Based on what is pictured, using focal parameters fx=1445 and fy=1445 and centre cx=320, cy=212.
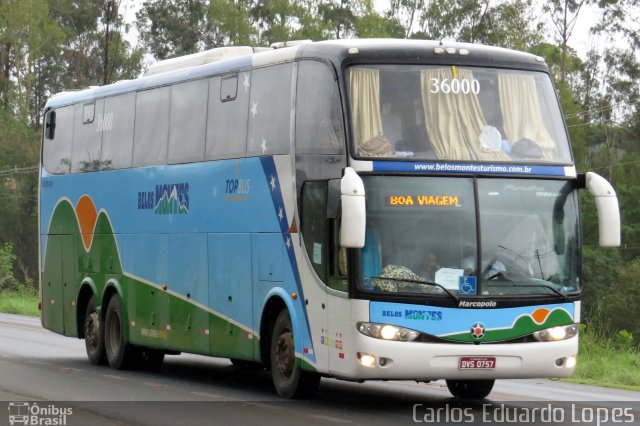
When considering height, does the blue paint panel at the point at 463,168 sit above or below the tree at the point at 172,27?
below

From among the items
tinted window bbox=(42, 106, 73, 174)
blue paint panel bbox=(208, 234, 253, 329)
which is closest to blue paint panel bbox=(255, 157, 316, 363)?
blue paint panel bbox=(208, 234, 253, 329)

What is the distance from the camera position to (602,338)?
2709 cm

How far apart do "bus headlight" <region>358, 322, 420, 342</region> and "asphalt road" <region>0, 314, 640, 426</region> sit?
0.77 metres

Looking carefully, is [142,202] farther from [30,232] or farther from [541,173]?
[30,232]

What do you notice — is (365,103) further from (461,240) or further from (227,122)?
(227,122)

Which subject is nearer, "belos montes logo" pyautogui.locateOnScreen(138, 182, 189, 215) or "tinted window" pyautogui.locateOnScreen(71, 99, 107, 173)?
"belos montes logo" pyautogui.locateOnScreen(138, 182, 189, 215)

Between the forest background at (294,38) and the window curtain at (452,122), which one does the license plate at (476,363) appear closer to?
the window curtain at (452,122)

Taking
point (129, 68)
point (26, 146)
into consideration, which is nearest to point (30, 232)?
point (26, 146)

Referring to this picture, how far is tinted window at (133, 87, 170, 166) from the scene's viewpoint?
1947cm

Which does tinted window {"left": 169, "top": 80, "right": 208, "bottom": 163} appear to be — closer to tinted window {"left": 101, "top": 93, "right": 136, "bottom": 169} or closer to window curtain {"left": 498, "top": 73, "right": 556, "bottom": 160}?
tinted window {"left": 101, "top": 93, "right": 136, "bottom": 169}

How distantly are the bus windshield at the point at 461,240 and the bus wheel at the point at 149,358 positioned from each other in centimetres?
759

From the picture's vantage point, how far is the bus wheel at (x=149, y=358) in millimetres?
21066

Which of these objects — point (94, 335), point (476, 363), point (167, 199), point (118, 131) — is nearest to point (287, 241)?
point (476, 363)

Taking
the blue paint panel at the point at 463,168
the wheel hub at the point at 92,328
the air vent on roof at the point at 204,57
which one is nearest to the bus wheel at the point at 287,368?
the blue paint panel at the point at 463,168
